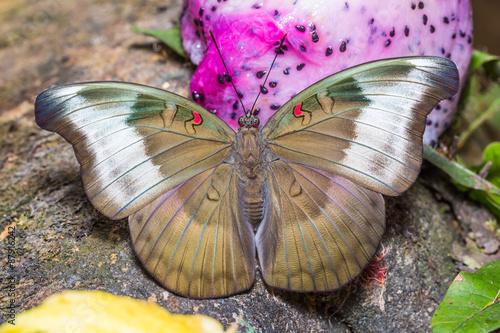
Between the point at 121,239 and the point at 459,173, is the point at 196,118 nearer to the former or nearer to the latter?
the point at 121,239

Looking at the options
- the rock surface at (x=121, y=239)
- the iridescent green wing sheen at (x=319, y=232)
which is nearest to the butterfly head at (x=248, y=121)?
the iridescent green wing sheen at (x=319, y=232)

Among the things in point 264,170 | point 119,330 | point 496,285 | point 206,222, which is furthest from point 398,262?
point 119,330

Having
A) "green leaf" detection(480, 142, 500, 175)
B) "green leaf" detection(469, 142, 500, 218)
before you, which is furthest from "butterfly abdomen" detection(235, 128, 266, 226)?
"green leaf" detection(480, 142, 500, 175)

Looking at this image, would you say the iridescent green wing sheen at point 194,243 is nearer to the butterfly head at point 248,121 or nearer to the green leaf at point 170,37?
the butterfly head at point 248,121

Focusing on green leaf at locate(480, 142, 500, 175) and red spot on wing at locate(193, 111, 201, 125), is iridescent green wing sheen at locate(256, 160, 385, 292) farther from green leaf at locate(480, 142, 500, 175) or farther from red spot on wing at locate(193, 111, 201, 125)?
green leaf at locate(480, 142, 500, 175)

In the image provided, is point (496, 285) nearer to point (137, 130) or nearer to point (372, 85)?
point (372, 85)
